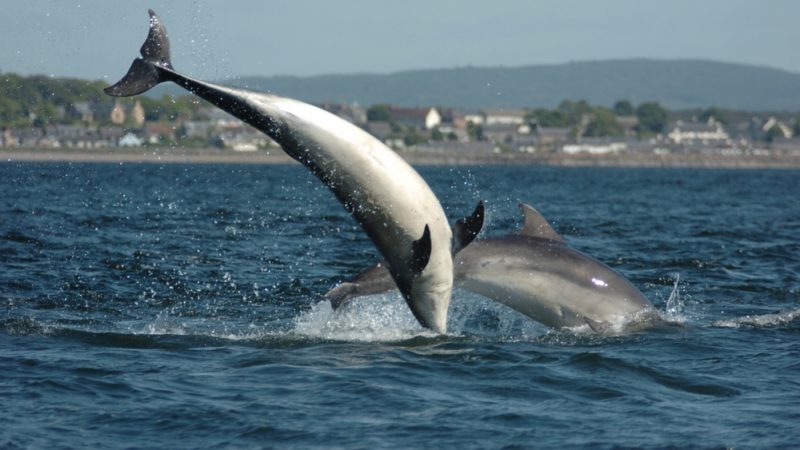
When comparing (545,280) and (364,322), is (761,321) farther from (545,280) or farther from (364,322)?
(364,322)

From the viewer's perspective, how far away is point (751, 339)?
16234 millimetres

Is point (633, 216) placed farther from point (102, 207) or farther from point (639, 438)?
point (639, 438)

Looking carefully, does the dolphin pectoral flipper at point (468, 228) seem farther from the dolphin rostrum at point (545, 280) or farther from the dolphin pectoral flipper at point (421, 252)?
the dolphin rostrum at point (545, 280)

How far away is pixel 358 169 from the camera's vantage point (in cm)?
1291

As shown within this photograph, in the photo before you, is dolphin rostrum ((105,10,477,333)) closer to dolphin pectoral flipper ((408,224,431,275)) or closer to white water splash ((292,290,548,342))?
dolphin pectoral flipper ((408,224,431,275))

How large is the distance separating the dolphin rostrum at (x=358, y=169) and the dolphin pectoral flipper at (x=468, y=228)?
41mm

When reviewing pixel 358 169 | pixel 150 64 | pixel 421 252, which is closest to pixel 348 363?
pixel 421 252

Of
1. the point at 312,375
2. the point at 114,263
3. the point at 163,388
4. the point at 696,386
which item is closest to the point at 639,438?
the point at 696,386

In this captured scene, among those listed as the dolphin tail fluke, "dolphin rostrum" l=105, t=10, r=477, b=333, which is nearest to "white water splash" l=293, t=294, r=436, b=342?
"dolphin rostrum" l=105, t=10, r=477, b=333

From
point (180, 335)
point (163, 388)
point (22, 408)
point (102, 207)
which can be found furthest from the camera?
point (102, 207)

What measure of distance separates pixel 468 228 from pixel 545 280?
3.03 meters

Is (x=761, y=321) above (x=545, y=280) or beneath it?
beneath

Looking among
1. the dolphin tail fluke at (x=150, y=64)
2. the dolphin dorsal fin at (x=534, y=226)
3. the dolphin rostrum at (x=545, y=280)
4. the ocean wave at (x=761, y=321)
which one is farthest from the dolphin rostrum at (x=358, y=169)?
the ocean wave at (x=761, y=321)

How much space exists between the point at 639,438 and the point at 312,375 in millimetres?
3728
